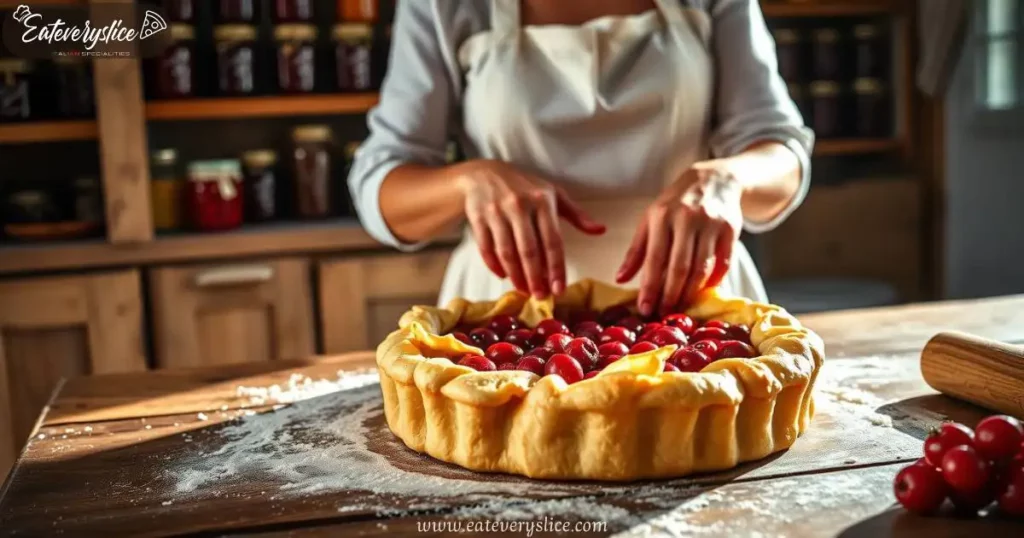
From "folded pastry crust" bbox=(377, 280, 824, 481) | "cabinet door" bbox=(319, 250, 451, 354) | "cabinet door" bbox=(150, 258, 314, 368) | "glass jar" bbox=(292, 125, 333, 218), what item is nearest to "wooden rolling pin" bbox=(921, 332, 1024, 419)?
"folded pastry crust" bbox=(377, 280, 824, 481)

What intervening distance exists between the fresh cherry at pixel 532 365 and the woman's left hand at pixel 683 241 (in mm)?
227

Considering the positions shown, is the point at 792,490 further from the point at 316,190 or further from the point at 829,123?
the point at 829,123

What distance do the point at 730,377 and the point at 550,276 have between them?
0.33 m

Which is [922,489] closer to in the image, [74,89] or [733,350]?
[733,350]

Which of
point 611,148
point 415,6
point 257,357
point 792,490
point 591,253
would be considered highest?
point 415,6

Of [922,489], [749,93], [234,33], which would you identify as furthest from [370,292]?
[922,489]

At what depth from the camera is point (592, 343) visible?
1.10 meters

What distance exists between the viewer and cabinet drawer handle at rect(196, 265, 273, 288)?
2.45 meters

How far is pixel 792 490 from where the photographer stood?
3.06 ft

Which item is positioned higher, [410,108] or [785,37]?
[785,37]

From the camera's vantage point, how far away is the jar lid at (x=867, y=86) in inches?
124

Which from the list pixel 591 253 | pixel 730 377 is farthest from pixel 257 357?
pixel 730 377

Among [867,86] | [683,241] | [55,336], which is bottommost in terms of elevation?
[55,336]

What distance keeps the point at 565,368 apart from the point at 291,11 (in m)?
1.89
